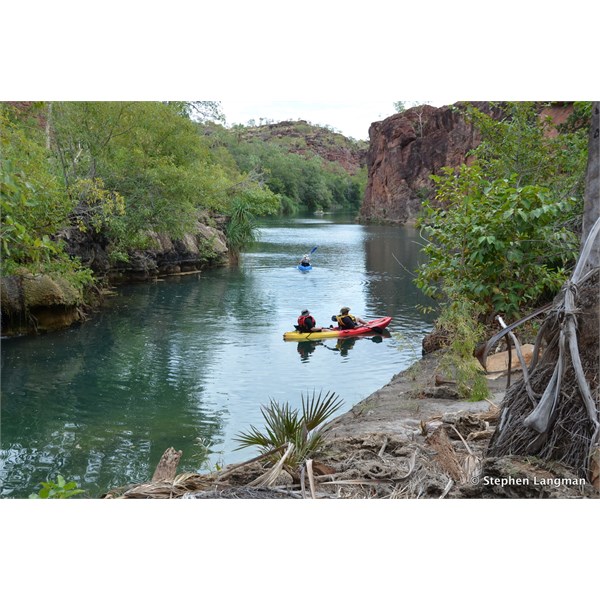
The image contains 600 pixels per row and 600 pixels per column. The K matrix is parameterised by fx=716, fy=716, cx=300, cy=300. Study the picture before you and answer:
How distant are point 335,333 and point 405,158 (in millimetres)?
29721

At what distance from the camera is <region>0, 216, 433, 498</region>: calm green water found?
6801 mm

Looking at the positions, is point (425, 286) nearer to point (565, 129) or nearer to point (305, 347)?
point (565, 129)

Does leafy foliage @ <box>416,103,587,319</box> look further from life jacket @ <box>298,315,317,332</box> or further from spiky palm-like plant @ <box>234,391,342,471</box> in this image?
life jacket @ <box>298,315,317,332</box>

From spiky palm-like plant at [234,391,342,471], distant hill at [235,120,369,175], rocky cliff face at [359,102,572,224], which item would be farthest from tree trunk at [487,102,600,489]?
rocky cliff face at [359,102,572,224]

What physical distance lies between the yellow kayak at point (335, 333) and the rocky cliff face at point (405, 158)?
21.6 m

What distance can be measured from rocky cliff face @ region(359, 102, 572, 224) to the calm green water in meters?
18.5

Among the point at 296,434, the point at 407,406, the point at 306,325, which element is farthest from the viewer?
the point at 306,325

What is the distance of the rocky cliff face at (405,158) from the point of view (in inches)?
1368

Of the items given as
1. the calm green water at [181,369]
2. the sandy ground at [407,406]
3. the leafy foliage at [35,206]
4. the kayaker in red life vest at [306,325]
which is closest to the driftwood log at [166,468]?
the calm green water at [181,369]

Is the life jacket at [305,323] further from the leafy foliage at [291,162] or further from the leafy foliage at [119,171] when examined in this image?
the leafy foliage at [291,162]

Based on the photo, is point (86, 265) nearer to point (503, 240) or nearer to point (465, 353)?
point (465, 353)

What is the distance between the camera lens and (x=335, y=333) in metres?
11.5

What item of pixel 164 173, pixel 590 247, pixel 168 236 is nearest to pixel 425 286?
pixel 590 247

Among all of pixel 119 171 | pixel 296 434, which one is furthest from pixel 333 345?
pixel 296 434
